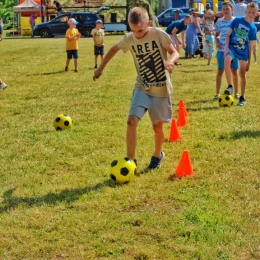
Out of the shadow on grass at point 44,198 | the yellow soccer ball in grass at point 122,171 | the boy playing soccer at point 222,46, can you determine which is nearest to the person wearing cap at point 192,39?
the boy playing soccer at point 222,46

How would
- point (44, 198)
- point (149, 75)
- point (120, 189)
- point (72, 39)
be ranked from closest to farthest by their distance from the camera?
point (44, 198) → point (120, 189) → point (149, 75) → point (72, 39)

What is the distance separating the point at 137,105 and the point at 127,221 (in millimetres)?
1606

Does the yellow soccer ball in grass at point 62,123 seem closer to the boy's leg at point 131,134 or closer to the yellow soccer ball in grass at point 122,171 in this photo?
the boy's leg at point 131,134

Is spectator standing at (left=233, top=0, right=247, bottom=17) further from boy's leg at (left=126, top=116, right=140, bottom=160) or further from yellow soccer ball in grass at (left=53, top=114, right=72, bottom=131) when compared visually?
boy's leg at (left=126, top=116, right=140, bottom=160)

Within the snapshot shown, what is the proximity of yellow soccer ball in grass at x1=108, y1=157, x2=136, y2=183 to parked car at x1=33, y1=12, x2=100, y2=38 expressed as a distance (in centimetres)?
3203

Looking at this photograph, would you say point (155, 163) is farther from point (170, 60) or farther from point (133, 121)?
point (170, 60)

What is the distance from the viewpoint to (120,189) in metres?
5.43

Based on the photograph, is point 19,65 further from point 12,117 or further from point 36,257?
point 36,257

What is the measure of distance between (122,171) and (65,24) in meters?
32.8

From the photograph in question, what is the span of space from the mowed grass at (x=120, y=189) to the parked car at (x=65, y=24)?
2681 cm

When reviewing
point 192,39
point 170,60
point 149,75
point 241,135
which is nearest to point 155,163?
point 149,75

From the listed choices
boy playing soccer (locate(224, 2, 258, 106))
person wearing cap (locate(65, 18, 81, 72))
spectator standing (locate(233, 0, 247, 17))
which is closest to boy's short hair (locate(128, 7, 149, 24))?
boy playing soccer (locate(224, 2, 258, 106))

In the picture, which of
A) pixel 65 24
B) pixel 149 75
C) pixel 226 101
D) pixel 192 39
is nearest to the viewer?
pixel 149 75

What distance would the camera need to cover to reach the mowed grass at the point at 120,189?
164 inches
